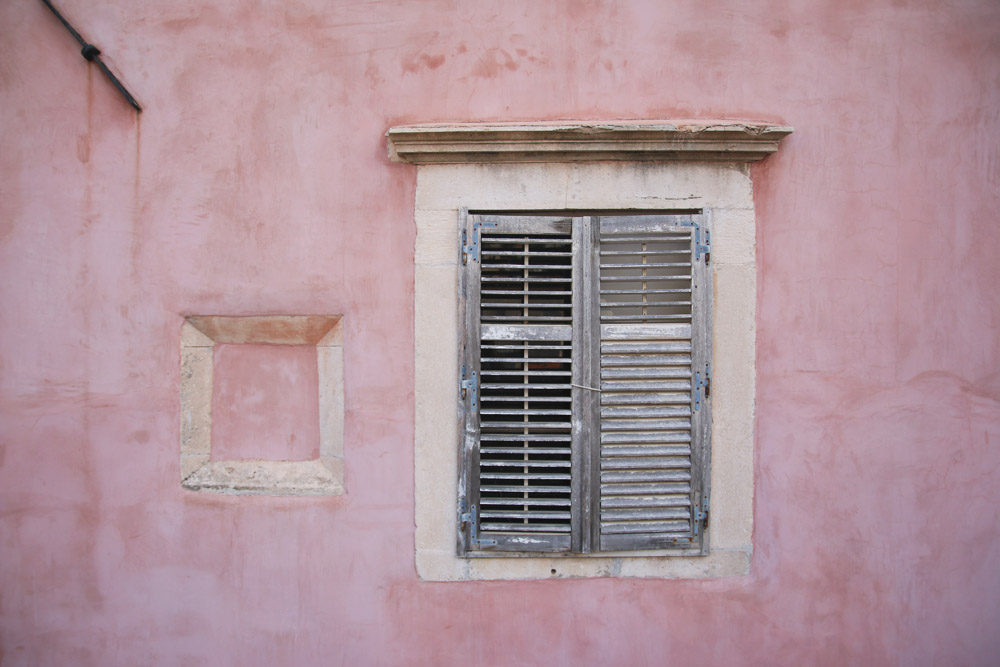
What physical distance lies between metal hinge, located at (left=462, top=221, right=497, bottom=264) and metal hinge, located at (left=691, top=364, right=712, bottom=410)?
1.20m

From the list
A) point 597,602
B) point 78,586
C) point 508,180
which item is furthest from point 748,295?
point 78,586

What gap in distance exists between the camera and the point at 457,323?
253cm

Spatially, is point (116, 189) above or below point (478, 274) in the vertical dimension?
above

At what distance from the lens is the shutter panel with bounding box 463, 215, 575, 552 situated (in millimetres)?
2531

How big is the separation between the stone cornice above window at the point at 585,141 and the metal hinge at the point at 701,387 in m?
1.01

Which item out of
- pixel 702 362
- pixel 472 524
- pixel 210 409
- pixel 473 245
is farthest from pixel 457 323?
pixel 210 409

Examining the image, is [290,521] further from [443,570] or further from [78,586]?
[78,586]

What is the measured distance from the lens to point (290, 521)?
2574 millimetres

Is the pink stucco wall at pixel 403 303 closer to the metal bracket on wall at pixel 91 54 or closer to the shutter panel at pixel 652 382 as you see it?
the metal bracket on wall at pixel 91 54

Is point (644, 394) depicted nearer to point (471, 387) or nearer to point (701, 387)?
point (701, 387)

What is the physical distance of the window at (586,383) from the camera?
2.53 metres

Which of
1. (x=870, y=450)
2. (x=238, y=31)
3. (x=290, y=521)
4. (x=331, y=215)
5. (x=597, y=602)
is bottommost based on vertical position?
(x=597, y=602)

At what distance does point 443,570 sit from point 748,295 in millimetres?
1960

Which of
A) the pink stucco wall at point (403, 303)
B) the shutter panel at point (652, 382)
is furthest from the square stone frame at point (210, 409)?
the shutter panel at point (652, 382)
